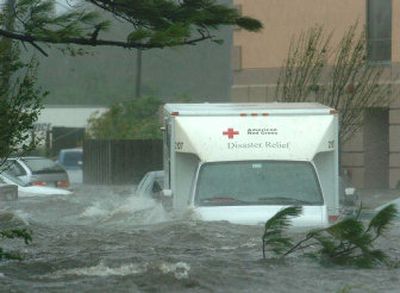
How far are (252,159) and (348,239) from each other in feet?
13.6

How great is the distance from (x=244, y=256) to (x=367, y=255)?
1.70 m

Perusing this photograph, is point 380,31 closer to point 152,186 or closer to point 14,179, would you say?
point 14,179

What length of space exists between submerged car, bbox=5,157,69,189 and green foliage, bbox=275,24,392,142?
24.5 ft

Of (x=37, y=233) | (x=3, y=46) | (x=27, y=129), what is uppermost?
(x=3, y=46)

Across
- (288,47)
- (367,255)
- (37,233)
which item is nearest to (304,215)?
(367,255)

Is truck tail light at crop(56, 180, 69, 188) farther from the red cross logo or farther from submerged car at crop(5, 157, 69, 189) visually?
the red cross logo

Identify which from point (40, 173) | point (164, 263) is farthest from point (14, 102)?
point (40, 173)

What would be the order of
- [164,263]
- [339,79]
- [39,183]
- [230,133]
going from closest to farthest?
[164,263]
[230,133]
[339,79]
[39,183]

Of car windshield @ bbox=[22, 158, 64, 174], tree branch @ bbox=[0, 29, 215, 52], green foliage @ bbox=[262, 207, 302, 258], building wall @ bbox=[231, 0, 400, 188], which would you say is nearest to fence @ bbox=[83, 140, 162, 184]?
car windshield @ bbox=[22, 158, 64, 174]

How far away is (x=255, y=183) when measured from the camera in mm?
14836

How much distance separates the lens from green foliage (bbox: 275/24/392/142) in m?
25.5

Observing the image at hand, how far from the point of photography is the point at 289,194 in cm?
1475

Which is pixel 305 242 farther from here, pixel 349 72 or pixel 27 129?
pixel 349 72

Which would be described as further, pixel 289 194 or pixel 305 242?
pixel 289 194
